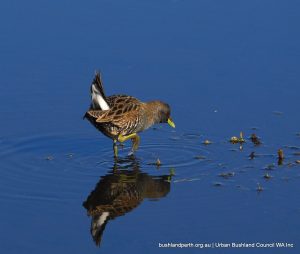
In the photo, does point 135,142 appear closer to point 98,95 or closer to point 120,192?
point 98,95

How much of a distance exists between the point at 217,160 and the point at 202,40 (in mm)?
3914

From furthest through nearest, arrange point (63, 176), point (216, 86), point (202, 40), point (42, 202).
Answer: point (202, 40)
point (216, 86)
point (63, 176)
point (42, 202)

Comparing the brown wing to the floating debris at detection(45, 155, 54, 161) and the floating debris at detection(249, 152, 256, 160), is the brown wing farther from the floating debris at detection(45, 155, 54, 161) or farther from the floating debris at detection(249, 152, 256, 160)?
the floating debris at detection(249, 152, 256, 160)

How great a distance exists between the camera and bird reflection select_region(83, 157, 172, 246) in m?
10.0

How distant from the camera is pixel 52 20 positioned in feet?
51.4

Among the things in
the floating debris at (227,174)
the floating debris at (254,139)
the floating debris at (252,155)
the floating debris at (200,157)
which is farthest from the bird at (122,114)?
the floating debris at (227,174)

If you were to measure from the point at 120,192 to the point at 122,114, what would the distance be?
177 cm

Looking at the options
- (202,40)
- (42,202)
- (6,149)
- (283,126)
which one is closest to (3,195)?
(42,202)

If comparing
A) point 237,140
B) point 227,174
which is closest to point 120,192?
point 227,174

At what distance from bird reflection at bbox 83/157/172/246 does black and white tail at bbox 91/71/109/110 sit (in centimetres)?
79

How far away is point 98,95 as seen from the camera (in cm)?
1196

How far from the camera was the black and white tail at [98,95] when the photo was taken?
1180 centimetres

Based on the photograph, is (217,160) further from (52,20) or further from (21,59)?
(52,20)

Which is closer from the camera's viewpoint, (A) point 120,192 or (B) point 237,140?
(A) point 120,192
